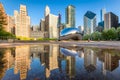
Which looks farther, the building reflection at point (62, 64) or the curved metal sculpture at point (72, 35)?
the curved metal sculpture at point (72, 35)

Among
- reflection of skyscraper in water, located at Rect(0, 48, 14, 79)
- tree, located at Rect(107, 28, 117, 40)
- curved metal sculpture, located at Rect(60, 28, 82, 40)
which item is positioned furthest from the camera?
curved metal sculpture, located at Rect(60, 28, 82, 40)

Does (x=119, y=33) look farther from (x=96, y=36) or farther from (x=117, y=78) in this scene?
(x=117, y=78)

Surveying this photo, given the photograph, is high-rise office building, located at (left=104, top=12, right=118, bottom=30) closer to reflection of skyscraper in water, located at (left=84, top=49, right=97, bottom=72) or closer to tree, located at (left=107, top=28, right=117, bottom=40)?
tree, located at (left=107, top=28, right=117, bottom=40)

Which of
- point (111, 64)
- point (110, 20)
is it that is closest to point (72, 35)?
point (110, 20)

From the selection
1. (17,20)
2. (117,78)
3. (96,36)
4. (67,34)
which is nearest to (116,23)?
(96,36)

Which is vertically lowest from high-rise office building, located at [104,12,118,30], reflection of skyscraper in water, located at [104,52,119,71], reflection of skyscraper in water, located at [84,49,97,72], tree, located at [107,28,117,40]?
reflection of skyscraper in water, located at [84,49,97,72]

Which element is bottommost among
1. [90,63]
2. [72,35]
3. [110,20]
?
[90,63]

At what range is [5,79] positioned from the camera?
21.7ft

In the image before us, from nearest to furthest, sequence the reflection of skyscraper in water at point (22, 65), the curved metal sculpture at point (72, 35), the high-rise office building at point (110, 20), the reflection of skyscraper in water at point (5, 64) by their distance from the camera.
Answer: the reflection of skyscraper in water at point (22, 65)
the reflection of skyscraper in water at point (5, 64)
the curved metal sculpture at point (72, 35)
the high-rise office building at point (110, 20)

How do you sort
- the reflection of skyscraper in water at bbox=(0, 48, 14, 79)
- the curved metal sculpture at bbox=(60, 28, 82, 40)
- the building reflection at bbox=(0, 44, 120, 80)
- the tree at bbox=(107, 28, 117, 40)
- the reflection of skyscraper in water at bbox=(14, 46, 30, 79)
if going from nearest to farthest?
the reflection of skyscraper in water at bbox=(14, 46, 30, 79) → the building reflection at bbox=(0, 44, 120, 80) → the reflection of skyscraper in water at bbox=(0, 48, 14, 79) → the tree at bbox=(107, 28, 117, 40) → the curved metal sculpture at bbox=(60, 28, 82, 40)

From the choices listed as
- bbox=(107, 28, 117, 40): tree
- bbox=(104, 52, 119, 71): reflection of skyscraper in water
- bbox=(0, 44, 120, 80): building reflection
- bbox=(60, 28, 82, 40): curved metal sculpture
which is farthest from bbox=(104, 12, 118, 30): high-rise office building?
bbox=(104, 52, 119, 71): reflection of skyscraper in water

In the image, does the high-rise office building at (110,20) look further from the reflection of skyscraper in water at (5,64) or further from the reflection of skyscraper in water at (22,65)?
the reflection of skyscraper in water at (5,64)

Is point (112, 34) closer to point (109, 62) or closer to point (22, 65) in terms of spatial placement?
point (109, 62)


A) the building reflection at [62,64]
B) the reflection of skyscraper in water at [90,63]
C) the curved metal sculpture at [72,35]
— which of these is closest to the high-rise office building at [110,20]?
the curved metal sculpture at [72,35]
